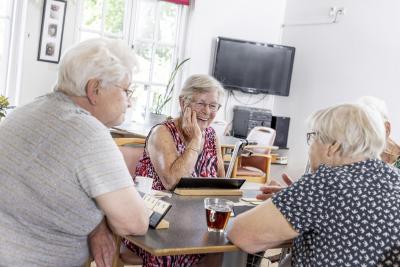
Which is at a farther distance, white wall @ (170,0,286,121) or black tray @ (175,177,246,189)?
white wall @ (170,0,286,121)

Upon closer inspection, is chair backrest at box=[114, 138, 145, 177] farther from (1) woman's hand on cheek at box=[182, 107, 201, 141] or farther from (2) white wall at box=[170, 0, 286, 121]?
(2) white wall at box=[170, 0, 286, 121]

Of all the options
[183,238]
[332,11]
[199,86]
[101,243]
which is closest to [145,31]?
[332,11]

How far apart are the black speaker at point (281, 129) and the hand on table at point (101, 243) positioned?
499 cm

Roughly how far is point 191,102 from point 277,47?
426 centimetres

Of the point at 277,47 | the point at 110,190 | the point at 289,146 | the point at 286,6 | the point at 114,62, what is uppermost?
the point at 286,6

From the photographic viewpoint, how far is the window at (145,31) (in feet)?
19.4

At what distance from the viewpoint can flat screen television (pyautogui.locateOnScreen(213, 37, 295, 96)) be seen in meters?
6.48

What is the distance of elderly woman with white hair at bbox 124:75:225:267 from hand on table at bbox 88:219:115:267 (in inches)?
18.0

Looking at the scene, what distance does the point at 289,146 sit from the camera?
6.69 meters

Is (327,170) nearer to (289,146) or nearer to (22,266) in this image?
(22,266)

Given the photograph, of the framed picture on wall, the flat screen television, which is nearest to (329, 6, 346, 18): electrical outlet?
the flat screen television

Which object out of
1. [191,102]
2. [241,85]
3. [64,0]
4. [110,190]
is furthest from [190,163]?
[241,85]

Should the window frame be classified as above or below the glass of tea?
above

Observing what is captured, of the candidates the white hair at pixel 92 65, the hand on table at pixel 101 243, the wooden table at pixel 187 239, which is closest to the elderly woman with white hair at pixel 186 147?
the wooden table at pixel 187 239
